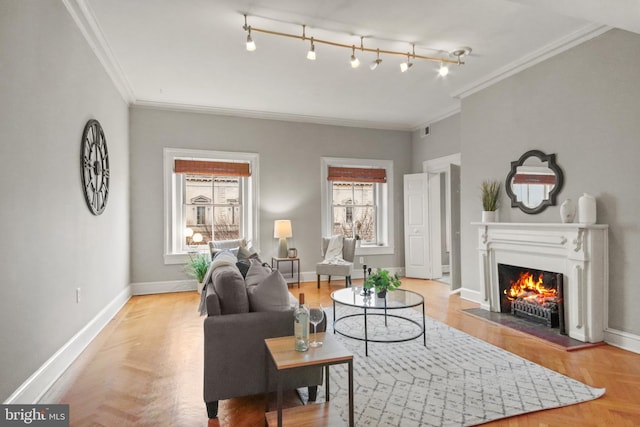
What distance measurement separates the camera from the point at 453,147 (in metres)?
6.04

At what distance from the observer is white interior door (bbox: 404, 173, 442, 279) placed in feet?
21.8

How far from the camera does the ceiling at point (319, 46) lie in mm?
3012

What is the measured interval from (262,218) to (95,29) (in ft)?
11.6

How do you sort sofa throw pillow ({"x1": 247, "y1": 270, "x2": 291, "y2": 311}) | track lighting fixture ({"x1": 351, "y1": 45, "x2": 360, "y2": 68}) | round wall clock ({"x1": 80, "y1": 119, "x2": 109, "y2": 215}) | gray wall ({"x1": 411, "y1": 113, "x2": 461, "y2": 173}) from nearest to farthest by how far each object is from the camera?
sofa throw pillow ({"x1": 247, "y1": 270, "x2": 291, "y2": 311}), round wall clock ({"x1": 80, "y1": 119, "x2": 109, "y2": 215}), track lighting fixture ({"x1": 351, "y1": 45, "x2": 360, "y2": 68}), gray wall ({"x1": 411, "y1": 113, "x2": 461, "y2": 173})

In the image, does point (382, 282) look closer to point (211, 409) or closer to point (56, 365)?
point (211, 409)

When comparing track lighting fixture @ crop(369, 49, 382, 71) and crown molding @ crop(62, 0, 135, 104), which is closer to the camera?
crown molding @ crop(62, 0, 135, 104)

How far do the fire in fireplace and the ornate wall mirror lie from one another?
0.73 meters

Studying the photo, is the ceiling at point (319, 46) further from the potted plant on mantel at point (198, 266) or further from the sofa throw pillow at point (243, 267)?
the potted plant on mantel at point (198, 266)

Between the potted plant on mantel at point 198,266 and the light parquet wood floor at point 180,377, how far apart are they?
1119 millimetres

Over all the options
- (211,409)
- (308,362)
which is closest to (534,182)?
(308,362)

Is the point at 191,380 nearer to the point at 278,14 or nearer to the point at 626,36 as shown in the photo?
the point at 278,14

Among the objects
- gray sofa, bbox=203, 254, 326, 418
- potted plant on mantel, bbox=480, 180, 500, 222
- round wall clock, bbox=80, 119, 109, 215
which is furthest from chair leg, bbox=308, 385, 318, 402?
potted plant on mantel, bbox=480, 180, 500, 222

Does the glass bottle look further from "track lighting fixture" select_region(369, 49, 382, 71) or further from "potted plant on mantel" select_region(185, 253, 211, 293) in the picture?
"potted plant on mantel" select_region(185, 253, 211, 293)

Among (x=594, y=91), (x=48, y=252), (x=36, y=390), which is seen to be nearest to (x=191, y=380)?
(x=36, y=390)
